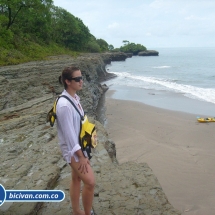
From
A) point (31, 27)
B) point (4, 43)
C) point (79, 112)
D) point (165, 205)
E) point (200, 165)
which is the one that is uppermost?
point (31, 27)

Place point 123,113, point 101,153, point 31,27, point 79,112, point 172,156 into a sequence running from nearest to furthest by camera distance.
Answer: point 79,112, point 101,153, point 172,156, point 123,113, point 31,27

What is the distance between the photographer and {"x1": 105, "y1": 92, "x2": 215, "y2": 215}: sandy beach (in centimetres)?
584

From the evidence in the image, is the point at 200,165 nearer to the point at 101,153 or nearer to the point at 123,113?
the point at 101,153

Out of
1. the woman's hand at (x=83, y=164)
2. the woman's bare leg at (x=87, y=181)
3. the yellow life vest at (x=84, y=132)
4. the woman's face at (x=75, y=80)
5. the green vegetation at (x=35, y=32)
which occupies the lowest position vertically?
the woman's bare leg at (x=87, y=181)

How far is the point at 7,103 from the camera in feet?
27.9

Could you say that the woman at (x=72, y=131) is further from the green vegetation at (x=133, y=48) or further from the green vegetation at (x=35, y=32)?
the green vegetation at (x=133, y=48)

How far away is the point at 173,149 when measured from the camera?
8812 mm

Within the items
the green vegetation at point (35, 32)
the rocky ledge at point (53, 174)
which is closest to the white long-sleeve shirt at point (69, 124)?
the rocky ledge at point (53, 174)

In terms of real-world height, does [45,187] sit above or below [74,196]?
below

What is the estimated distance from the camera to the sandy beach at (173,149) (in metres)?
5.84

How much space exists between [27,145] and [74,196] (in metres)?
2.63

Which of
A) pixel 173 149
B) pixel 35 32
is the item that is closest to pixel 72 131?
pixel 173 149

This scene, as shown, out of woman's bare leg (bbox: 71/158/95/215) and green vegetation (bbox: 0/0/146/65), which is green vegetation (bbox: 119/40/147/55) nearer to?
green vegetation (bbox: 0/0/146/65)

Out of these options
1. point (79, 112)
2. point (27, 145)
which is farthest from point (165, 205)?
point (27, 145)
